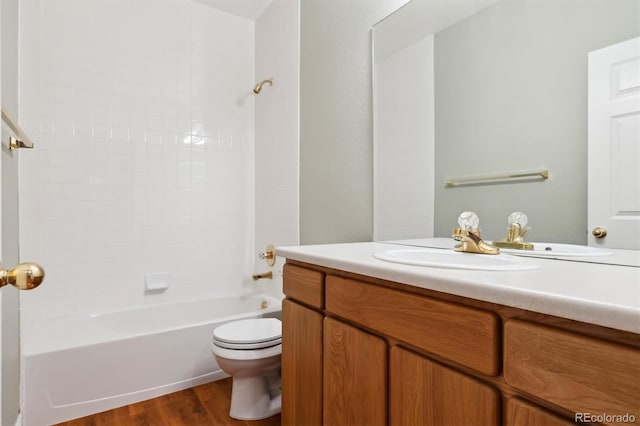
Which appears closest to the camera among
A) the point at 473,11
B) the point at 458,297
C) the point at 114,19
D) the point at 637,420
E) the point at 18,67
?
the point at 637,420

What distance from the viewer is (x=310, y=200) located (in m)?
2.10

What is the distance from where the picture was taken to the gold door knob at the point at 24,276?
1.95 ft

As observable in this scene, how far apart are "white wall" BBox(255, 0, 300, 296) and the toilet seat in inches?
22.6

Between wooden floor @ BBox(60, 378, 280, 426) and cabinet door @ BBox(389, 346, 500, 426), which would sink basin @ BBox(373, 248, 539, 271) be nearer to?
cabinet door @ BBox(389, 346, 500, 426)

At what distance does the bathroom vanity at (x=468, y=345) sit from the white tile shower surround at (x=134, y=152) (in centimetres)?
133

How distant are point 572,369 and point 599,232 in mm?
600

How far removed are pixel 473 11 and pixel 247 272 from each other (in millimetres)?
2300

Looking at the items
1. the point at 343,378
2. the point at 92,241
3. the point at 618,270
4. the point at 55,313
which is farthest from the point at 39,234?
the point at 618,270

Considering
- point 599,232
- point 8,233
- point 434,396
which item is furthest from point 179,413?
point 599,232

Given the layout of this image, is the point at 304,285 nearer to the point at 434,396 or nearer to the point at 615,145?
the point at 434,396

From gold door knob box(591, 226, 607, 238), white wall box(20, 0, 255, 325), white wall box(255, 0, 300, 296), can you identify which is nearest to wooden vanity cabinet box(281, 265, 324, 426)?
gold door knob box(591, 226, 607, 238)

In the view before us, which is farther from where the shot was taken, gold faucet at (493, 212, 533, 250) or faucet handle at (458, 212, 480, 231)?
faucet handle at (458, 212, 480, 231)

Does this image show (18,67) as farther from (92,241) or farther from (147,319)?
(147,319)

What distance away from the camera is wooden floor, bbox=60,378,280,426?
1.63 metres
